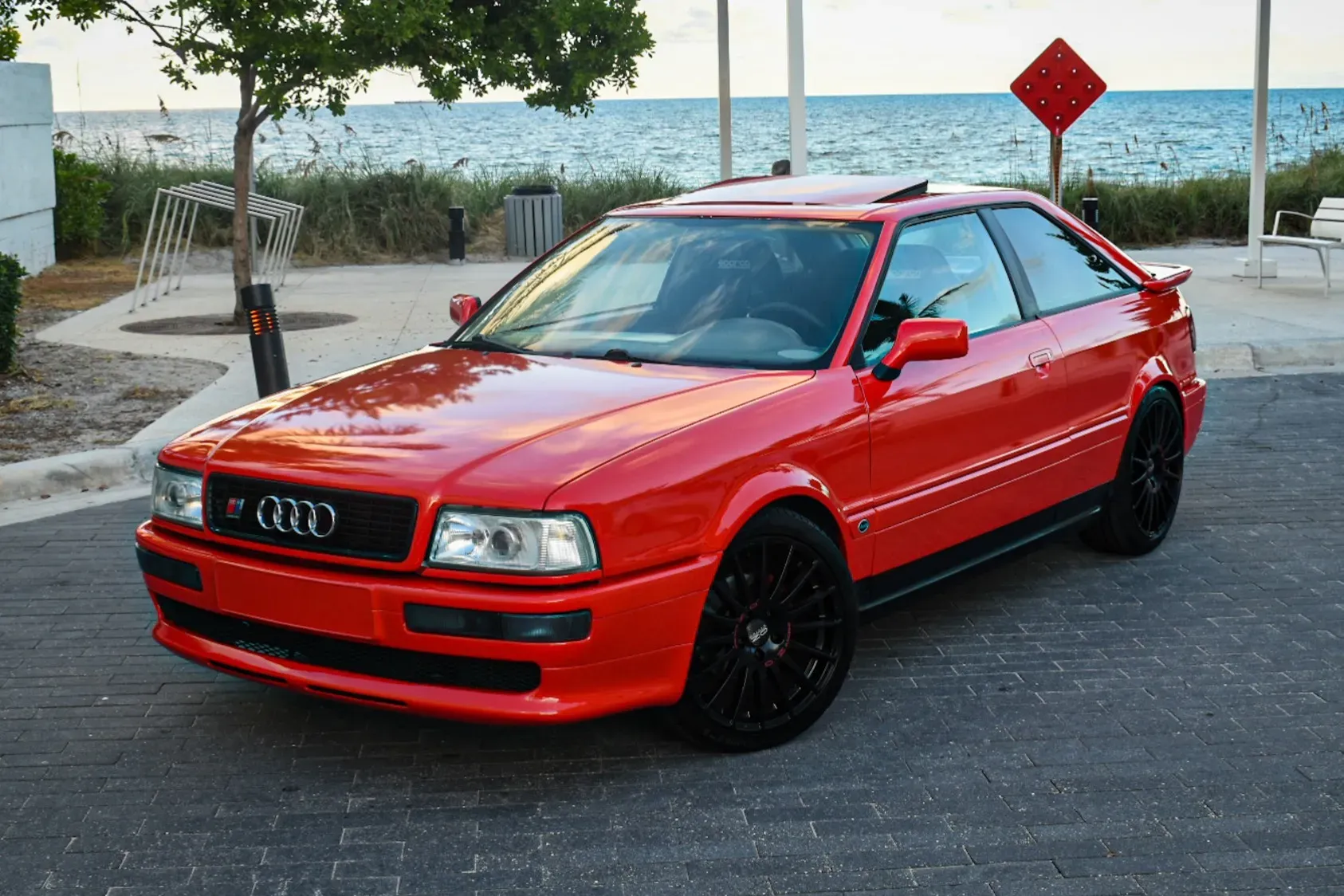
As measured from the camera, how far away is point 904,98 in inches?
5856

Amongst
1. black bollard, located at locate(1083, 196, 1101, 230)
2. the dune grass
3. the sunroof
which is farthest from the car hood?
the dune grass

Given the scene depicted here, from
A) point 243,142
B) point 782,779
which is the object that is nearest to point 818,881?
point 782,779

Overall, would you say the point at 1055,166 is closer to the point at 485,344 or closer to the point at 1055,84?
the point at 1055,84

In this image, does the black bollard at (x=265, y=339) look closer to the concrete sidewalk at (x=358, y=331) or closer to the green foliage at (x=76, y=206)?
the concrete sidewalk at (x=358, y=331)

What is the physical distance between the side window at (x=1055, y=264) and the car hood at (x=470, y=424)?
1539mm

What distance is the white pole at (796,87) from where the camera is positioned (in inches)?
519

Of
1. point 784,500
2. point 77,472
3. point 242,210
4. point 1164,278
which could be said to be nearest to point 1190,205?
point 242,210

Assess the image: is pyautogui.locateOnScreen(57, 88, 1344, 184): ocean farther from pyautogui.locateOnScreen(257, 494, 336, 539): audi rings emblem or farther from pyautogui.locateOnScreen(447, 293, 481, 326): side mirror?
pyautogui.locateOnScreen(257, 494, 336, 539): audi rings emblem

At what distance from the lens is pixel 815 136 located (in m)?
83.6

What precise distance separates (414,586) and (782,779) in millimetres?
1162

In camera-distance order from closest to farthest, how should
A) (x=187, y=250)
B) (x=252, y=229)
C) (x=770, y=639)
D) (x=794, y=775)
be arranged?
(x=794, y=775) → (x=770, y=639) → (x=187, y=250) → (x=252, y=229)

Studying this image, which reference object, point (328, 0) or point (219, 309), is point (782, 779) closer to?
point (328, 0)

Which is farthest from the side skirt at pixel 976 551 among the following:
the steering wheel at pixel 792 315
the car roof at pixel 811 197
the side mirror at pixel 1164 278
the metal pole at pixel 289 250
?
the metal pole at pixel 289 250

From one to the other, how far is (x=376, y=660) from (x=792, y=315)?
1.84 meters
